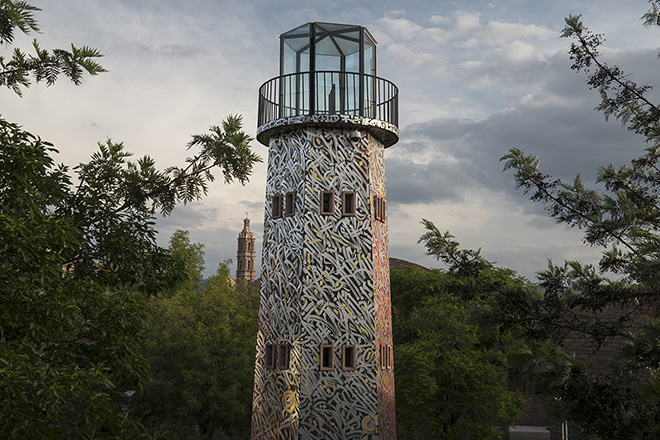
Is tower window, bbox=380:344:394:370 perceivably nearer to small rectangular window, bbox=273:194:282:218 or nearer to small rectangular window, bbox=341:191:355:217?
small rectangular window, bbox=341:191:355:217

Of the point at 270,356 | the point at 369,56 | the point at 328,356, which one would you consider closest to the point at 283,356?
the point at 270,356

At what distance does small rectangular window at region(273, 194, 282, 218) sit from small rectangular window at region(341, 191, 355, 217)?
1.85 metres

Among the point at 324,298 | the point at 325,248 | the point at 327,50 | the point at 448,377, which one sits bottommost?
the point at 448,377

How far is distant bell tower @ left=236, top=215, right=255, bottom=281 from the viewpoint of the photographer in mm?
125556

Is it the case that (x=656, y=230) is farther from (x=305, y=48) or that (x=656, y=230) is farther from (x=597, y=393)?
(x=305, y=48)

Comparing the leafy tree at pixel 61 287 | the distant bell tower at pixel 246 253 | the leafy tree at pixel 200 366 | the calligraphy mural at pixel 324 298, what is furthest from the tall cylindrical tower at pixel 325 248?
the distant bell tower at pixel 246 253

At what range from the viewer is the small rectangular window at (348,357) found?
18.4 metres

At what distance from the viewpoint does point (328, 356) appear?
1844cm

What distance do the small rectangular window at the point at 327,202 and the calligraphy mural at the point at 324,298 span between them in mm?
27

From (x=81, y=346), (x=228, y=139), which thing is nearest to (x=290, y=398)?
(x=228, y=139)

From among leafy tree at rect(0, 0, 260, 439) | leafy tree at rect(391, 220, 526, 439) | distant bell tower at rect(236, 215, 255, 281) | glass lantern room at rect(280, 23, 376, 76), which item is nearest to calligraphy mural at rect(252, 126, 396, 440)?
glass lantern room at rect(280, 23, 376, 76)

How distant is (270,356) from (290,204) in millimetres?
4193

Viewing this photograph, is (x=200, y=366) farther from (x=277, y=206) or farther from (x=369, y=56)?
(x=369, y=56)

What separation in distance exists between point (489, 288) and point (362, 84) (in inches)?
381
